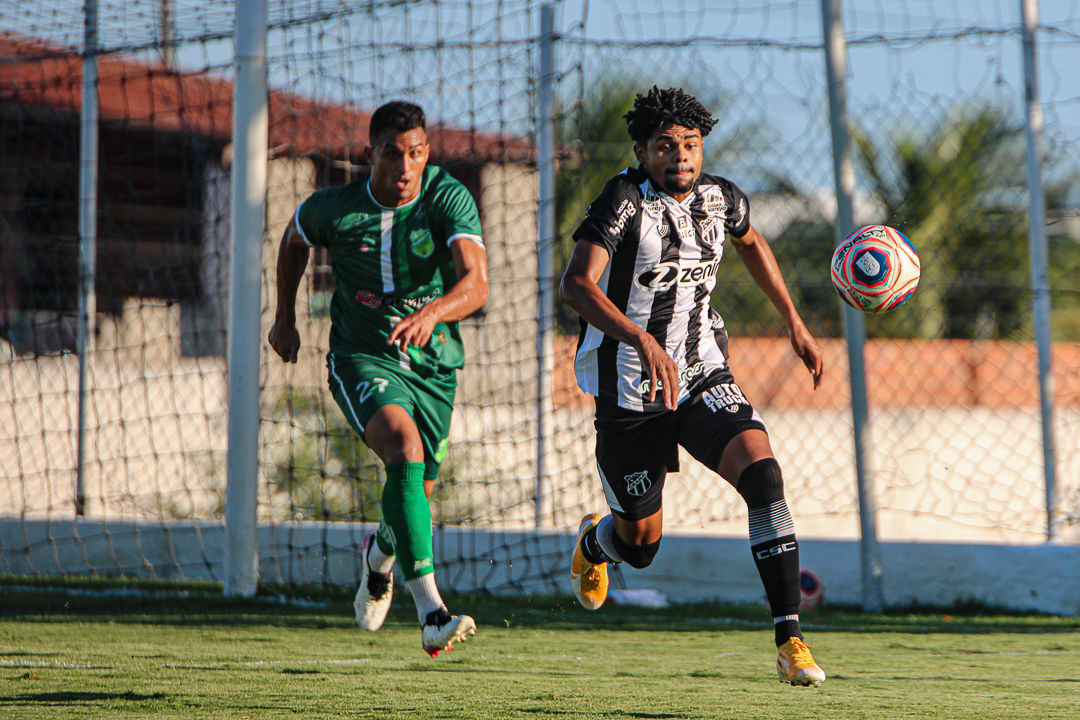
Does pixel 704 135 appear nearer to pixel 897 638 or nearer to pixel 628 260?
pixel 628 260

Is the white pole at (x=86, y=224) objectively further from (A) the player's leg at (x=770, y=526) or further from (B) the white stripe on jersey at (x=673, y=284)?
(A) the player's leg at (x=770, y=526)

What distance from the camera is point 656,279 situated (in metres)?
4.26

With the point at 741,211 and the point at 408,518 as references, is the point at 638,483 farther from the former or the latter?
the point at 741,211

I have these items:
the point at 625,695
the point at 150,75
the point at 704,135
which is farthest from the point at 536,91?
the point at 625,695

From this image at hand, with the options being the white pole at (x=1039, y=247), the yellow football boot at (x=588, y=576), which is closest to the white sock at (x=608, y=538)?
the yellow football boot at (x=588, y=576)

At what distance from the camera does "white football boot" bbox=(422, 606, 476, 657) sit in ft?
12.9

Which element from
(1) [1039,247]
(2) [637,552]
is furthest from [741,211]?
(1) [1039,247]

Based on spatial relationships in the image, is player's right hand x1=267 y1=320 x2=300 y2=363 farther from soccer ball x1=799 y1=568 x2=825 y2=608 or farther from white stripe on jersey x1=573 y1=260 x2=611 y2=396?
soccer ball x1=799 y1=568 x2=825 y2=608

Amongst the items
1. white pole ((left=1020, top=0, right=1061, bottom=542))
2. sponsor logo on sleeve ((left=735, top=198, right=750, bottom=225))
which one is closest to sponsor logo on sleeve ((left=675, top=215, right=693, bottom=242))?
sponsor logo on sleeve ((left=735, top=198, right=750, bottom=225))

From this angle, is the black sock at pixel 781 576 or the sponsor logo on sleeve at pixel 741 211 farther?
the sponsor logo on sleeve at pixel 741 211

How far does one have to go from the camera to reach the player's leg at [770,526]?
12.2 ft

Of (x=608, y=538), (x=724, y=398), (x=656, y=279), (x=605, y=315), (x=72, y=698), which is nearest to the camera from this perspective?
(x=72, y=698)

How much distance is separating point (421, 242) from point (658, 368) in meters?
1.52

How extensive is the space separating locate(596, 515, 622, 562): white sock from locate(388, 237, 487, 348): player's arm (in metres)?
1.11
